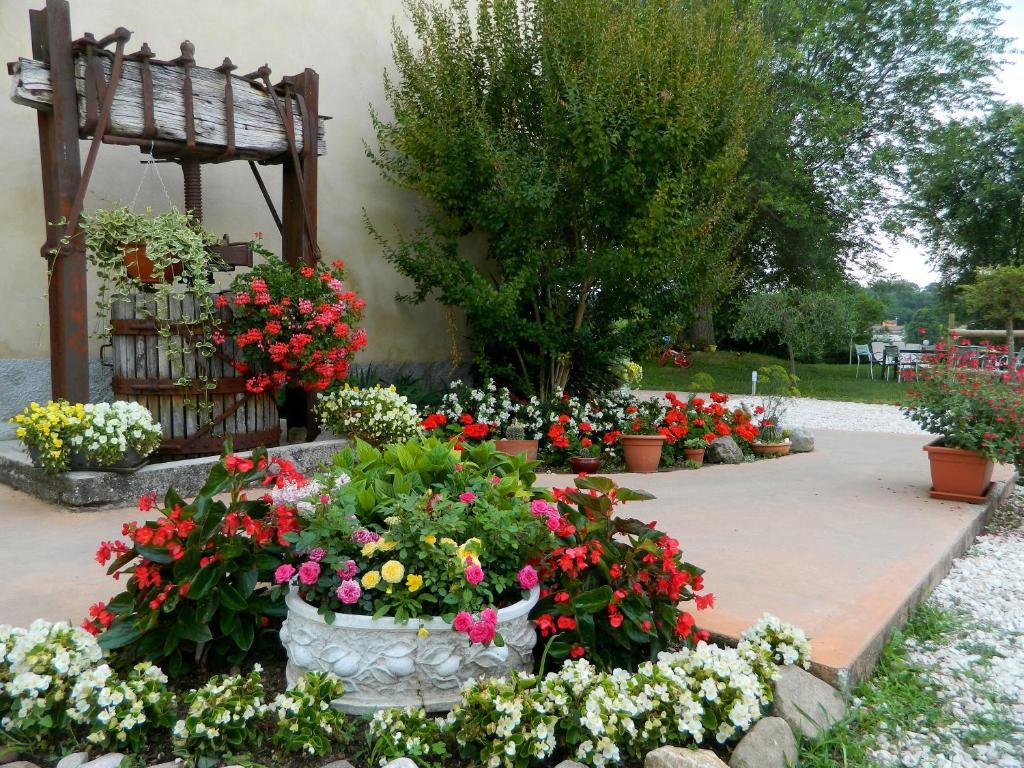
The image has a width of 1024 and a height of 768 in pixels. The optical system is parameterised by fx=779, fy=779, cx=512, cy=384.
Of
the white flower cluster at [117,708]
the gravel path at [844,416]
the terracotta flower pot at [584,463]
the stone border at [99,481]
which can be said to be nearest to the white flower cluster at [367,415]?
the stone border at [99,481]

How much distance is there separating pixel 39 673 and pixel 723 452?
5363 mm

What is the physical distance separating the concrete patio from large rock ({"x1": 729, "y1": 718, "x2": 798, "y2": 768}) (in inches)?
15.3

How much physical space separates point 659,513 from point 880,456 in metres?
3.46

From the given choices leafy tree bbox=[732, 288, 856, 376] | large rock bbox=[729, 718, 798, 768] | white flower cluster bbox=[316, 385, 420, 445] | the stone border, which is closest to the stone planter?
large rock bbox=[729, 718, 798, 768]

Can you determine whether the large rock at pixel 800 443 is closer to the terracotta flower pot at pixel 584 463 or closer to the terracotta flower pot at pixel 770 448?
the terracotta flower pot at pixel 770 448

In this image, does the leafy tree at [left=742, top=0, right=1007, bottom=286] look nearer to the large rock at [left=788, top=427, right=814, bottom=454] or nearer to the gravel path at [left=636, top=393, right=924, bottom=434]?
the gravel path at [left=636, top=393, right=924, bottom=434]

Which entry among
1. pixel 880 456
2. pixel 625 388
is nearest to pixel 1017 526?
pixel 880 456

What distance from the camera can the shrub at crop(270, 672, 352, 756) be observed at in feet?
6.08

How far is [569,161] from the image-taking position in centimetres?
616

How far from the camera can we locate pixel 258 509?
7.50 feet

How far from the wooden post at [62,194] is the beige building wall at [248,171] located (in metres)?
0.74

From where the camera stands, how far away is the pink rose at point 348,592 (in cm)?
197

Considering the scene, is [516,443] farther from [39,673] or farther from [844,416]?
[844,416]

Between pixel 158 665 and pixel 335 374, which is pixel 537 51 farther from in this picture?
pixel 158 665
